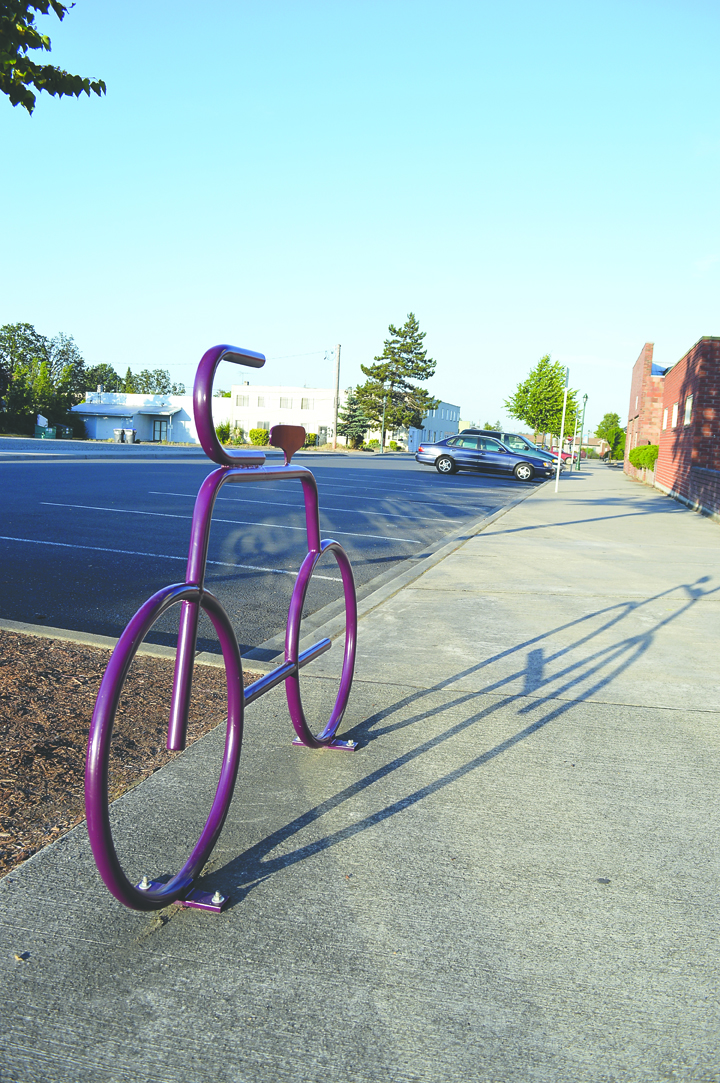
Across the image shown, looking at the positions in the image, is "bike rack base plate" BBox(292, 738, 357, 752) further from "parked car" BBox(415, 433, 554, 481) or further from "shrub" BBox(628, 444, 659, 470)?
"parked car" BBox(415, 433, 554, 481)

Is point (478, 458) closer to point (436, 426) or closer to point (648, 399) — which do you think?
point (648, 399)

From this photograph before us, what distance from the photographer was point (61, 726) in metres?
3.93

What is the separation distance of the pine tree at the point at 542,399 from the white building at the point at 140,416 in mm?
28339

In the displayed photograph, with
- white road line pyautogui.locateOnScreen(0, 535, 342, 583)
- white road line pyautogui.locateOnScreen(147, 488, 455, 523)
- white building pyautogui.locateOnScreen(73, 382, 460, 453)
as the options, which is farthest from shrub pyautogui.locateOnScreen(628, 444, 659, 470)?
white building pyautogui.locateOnScreen(73, 382, 460, 453)

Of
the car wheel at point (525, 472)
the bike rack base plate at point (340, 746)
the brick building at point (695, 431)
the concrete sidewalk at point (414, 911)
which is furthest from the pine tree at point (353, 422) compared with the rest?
the bike rack base plate at point (340, 746)

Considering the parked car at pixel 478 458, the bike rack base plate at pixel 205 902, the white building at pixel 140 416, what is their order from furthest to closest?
1. the white building at pixel 140 416
2. the parked car at pixel 478 458
3. the bike rack base plate at pixel 205 902

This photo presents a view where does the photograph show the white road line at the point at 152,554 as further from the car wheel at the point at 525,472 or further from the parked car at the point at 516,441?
the parked car at the point at 516,441

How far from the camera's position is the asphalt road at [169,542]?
21.6 ft

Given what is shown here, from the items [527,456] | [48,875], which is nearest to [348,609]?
[48,875]

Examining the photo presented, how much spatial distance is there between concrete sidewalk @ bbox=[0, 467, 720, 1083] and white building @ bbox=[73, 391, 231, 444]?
7886 cm

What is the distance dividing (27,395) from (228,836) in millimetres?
73009

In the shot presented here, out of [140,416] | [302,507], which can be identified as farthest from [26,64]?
[140,416]

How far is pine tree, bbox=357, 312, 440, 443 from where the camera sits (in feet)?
300

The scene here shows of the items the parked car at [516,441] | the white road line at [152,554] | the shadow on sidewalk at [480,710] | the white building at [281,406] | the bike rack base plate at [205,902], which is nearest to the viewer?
the bike rack base plate at [205,902]
